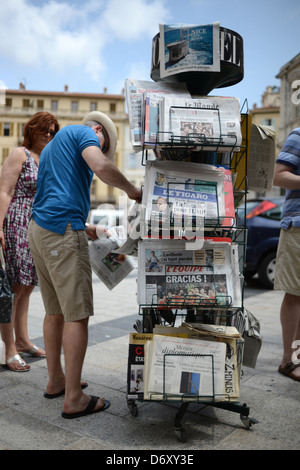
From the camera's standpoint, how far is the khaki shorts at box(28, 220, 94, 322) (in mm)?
2611

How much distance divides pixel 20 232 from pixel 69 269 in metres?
1.15

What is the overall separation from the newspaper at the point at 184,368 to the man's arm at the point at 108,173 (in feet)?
2.61

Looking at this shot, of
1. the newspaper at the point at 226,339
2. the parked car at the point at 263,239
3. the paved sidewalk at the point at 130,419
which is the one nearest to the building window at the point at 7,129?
the parked car at the point at 263,239

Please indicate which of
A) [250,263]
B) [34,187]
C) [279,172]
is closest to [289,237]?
[279,172]

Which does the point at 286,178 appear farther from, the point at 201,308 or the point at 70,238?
the point at 70,238

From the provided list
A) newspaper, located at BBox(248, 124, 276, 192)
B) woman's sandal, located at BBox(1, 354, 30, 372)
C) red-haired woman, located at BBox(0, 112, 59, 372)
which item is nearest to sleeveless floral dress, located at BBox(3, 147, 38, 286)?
red-haired woman, located at BBox(0, 112, 59, 372)

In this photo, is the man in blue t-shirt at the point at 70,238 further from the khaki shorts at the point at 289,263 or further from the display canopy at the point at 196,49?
the khaki shorts at the point at 289,263

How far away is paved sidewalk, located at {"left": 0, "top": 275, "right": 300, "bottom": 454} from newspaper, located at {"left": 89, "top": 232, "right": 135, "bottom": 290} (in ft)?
2.58

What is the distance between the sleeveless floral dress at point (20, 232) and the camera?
3.57 meters

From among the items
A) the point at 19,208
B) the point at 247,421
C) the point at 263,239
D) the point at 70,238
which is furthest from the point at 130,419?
the point at 263,239

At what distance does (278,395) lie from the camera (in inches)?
117

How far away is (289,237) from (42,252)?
184cm

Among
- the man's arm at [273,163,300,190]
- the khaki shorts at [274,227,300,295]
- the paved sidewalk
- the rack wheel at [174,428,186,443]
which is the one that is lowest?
the paved sidewalk

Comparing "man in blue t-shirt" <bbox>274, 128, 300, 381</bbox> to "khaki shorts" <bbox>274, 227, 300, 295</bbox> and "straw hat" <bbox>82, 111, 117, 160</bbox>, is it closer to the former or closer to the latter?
"khaki shorts" <bbox>274, 227, 300, 295</bbox>
